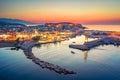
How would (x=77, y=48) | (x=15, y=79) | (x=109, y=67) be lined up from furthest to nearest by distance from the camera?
(x=77, y=48), (x=109, y=67), (x=15, y=79)

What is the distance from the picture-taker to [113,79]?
734cm

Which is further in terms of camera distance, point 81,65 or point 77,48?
point 77,48

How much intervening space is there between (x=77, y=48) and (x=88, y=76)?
7.38m

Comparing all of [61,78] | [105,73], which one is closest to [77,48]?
[105,73]

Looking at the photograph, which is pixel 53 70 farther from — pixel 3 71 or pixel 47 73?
pixel 3 71

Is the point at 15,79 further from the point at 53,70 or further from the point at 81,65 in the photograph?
the point at 81,65

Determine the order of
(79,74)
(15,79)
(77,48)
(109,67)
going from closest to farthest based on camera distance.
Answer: (15,79) → (79,74) → (109,67) → (77,48)

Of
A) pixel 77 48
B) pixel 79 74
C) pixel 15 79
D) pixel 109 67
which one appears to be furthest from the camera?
pixel 77 48

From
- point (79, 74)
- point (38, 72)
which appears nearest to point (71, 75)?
point (79, 74)

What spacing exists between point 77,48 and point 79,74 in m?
7.19

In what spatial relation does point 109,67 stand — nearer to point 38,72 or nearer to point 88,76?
point 88,76

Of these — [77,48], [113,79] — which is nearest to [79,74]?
[113,79]

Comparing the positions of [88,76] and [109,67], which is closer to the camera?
[88,76]

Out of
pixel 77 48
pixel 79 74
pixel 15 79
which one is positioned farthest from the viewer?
pixel 77 48
